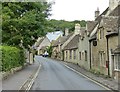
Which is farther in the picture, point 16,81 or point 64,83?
point 16,81

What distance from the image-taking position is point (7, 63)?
1110 inches

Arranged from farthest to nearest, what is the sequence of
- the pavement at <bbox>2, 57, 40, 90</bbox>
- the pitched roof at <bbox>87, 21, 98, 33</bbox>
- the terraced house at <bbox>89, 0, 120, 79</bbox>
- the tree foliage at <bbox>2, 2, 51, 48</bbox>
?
the pitched roof at <bbox>87, 21, 98, 33</bbox> → the tree foliage at <bbox>2, 2, 51, 48</bbox> → the terraced house at <bbox>89, 0, 120, 79</bbox> → the pavement at <bbox>2, 57, 40, 90</bbox>

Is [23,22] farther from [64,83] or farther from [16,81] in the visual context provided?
[64,83]

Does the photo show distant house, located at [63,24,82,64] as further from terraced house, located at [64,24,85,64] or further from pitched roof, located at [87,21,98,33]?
pitched roof, located at [87,21,98,33]

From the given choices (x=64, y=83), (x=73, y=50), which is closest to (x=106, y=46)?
(x=64, y=83)

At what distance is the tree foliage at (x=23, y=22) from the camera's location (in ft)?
124

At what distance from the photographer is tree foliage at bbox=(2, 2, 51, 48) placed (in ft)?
124

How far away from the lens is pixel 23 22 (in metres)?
37.7

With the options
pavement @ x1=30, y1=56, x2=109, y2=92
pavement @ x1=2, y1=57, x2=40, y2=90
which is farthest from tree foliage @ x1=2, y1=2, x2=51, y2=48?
pavement @ x1=30, y1=56, x2=109, y2=92

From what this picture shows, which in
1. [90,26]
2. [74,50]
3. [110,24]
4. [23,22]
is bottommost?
[74,50]

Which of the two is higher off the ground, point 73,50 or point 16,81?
point 73,50

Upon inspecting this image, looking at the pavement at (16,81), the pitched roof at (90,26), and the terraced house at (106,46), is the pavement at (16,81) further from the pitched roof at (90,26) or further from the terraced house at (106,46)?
the pitched roof at (90,26)

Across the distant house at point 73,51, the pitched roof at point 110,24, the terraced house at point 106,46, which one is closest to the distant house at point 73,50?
the distant house at point 73,51

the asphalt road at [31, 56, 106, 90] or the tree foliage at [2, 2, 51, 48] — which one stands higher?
the tree foliage at [2, 2, 51, 48]
